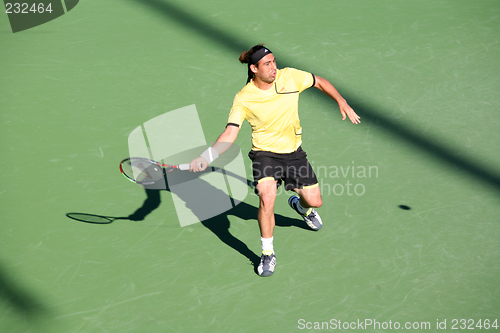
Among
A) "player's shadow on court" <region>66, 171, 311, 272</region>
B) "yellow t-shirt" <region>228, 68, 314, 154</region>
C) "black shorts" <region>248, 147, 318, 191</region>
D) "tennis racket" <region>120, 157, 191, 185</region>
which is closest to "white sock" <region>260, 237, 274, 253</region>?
"player's shadow on court" <region>66, 171, 311, 272</region>

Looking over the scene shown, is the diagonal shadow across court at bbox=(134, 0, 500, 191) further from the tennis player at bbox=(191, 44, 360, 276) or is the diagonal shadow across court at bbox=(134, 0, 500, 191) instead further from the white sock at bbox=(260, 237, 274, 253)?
the white sock at bbox=(260, 237, 274, 253)

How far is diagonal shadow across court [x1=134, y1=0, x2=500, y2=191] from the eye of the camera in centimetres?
579

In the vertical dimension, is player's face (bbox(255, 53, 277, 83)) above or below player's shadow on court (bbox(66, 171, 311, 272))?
above

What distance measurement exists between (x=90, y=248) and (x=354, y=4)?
239 inches

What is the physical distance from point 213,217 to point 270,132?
4.07ft

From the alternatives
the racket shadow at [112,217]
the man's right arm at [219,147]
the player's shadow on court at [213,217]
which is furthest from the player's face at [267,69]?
the racket shadow at [112,217]

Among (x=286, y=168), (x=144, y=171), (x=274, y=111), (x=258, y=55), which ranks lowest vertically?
(x=144, y=171)

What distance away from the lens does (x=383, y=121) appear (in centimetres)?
660

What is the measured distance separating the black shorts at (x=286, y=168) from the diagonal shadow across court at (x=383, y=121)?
6.74 feet

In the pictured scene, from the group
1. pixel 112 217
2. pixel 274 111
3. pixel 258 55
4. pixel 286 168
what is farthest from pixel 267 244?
pixel 112 217

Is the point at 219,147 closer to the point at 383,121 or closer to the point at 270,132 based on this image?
the point at 270,132

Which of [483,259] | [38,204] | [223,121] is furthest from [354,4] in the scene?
[38,204]

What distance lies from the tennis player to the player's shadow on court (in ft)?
1.51

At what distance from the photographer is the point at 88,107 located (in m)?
7.00
